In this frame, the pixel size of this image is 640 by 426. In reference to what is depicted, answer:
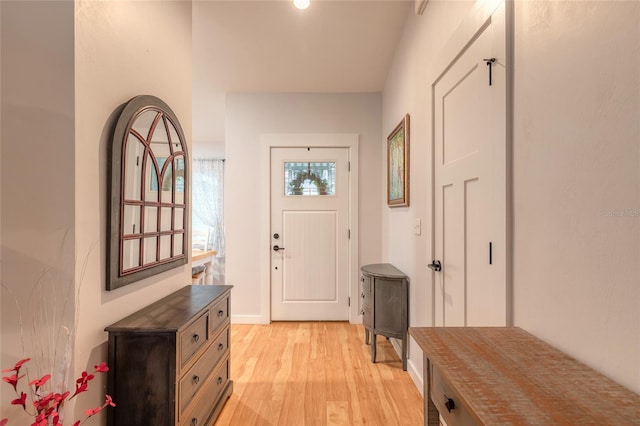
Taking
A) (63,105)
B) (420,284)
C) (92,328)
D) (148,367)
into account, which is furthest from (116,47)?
(420,284)

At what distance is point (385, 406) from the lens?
6.13ft

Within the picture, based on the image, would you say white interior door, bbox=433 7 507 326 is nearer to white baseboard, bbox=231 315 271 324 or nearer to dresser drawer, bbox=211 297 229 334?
dresser drawer, bbox=211 297 229 334

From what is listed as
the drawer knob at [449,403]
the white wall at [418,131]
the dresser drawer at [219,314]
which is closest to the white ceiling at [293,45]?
the white wall at [418,131]

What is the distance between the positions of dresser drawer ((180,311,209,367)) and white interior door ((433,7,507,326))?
129 cm

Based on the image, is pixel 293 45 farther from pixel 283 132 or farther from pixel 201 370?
pixel 201 370

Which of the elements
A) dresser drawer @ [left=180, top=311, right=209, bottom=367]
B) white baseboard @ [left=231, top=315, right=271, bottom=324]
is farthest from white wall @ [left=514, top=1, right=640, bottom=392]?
white baseboard @ [left=231, top=315, right=271, bottom=324]

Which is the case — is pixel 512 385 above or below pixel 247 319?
above

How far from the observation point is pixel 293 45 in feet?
8.36

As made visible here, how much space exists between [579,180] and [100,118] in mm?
1675

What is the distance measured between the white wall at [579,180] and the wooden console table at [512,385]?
0.22 ft

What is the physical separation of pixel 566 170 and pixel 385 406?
1713mm

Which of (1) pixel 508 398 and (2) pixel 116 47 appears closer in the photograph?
(1) pixel 508 398

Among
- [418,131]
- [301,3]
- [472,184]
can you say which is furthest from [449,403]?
[301,3]

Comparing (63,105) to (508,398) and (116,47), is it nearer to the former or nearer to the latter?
(116,47)
